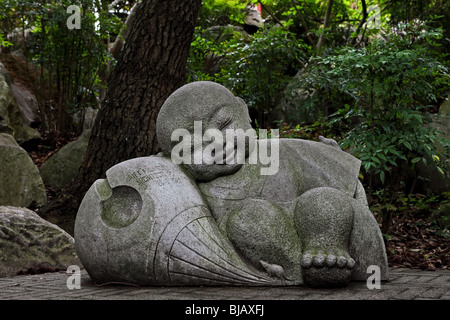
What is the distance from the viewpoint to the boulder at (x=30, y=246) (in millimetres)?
4496

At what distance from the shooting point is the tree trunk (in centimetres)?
595

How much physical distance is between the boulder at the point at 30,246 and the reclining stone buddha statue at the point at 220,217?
116 centimetres

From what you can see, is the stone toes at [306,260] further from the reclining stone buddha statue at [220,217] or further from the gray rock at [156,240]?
the gray rock at [156,240]

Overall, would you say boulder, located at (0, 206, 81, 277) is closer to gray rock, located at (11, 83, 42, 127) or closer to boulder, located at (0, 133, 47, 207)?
boulder, located at (0, 133, 47, 207)

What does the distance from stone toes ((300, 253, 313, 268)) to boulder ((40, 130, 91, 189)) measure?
5.71 meters

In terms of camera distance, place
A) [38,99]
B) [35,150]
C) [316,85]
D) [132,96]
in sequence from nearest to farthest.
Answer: [132,96] < [316,85] < [35,150] < [38,99]

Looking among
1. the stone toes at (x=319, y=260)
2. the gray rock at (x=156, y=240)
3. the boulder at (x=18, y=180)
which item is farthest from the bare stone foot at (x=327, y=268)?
the boulder at (x=18, y=180)

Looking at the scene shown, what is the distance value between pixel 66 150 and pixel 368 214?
6.12 meters
